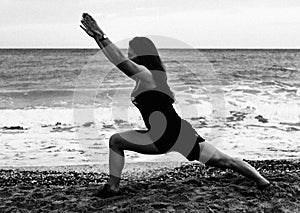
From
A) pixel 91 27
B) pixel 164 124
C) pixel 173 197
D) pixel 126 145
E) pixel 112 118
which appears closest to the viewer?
pixel 91 27

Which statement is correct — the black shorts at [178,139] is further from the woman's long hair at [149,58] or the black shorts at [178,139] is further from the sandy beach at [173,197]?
the sandy beach at [173,197]

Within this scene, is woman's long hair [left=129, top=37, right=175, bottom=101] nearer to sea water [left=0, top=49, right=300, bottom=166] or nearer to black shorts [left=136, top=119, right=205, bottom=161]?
black shorts [left=136, top=119, right=205, bottom=161]

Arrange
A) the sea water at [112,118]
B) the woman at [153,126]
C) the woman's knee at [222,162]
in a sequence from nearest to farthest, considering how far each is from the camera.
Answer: the woman at [153,126]
the woman's knee at [222,162]
the sea water at [112,118]

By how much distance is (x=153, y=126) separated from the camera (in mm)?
4258

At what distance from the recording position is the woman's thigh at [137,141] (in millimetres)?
4352

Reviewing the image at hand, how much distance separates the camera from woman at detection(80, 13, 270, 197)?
415 centimetres

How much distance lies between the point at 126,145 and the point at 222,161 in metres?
1.04

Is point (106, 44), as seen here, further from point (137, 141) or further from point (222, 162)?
point (222, 162)

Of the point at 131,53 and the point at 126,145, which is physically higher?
the point at 131,53

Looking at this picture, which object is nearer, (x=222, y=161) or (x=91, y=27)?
(x=91, y=27)

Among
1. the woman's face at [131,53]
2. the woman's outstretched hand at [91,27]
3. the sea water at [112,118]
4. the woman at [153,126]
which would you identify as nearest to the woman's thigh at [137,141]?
the woman at [153,126]

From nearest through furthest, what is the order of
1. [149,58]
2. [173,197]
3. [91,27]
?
[91,27] < [149,58] < [173,197]

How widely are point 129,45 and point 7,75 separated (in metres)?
28.0

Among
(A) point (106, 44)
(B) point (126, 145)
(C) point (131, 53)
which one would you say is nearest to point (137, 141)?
(B) point (126, 145)
